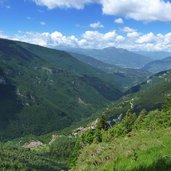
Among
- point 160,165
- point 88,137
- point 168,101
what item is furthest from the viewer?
point 88,137

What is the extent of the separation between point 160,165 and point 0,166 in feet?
627

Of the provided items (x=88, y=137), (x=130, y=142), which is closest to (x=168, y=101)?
(x=88, y=137)

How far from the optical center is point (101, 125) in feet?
360

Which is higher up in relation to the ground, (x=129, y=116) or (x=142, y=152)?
(x=142, y=152)

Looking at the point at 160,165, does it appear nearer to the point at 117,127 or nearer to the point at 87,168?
the point at 87,168

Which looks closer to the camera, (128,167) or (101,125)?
(128,167)

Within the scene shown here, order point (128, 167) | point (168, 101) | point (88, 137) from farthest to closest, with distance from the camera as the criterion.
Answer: point (88, 137) < point (168, 101) < point (128, 167)

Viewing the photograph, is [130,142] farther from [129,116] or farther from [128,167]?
[129,116]

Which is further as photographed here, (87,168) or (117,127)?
(117,127)

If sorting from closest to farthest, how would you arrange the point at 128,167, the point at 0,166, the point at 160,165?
the point at 160,165, the point at 128,167, the point at 0,166

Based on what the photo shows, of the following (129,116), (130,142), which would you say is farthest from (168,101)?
(130,142)

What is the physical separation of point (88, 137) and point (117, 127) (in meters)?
9.59

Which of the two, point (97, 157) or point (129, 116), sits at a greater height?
point (97, 157)

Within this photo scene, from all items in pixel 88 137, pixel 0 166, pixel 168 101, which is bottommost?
pixel 0 166
